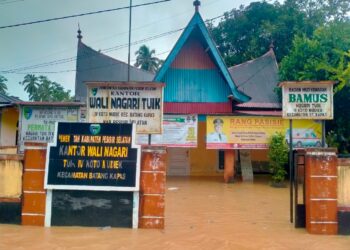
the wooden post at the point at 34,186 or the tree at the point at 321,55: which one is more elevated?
the tree at the point at 321,55

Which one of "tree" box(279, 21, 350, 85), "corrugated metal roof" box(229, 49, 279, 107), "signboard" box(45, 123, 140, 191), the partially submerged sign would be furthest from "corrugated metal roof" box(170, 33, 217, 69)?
"signboard" box(45, 123, 140, 191)

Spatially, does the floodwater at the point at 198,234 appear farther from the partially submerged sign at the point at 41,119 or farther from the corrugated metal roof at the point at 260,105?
the corrugated metal roof at the point at 260,105

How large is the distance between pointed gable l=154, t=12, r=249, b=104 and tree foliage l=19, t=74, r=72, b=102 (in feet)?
131

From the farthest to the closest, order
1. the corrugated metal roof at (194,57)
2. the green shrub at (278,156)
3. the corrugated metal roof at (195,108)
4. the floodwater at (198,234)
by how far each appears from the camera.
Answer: the corrugated metal roof at (194,57) → the corrugated metal roof at (195,108) → the green shrub at (278,156) → the floodwater at (198,234)

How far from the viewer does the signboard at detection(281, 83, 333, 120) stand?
7.51 m

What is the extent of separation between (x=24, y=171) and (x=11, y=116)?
1189 centimetres

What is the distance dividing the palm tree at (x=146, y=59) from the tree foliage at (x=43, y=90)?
12.9m

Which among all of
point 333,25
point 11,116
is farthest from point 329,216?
point 11,116

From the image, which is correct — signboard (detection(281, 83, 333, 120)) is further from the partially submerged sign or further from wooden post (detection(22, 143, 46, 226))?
the partially submerged sign

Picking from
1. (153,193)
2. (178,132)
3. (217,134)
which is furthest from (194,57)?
(153,193)

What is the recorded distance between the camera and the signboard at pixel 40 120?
39.7 ft

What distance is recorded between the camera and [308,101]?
7531 millimetres

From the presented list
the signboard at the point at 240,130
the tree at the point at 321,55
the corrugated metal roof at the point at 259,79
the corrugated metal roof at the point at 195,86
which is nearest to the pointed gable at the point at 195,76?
the corrugated metal roof at the point at 195,86

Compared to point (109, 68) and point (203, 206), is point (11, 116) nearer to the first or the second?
point (109, 68)
